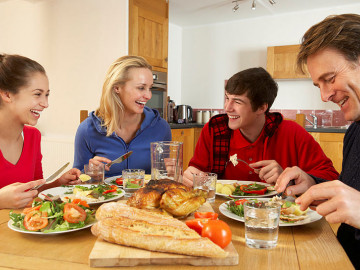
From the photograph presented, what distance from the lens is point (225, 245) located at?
876 millimetres

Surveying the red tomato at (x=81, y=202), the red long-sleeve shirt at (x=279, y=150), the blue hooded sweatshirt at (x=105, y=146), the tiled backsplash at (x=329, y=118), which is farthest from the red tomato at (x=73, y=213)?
the tiled backsplash at (x=329, y=118)

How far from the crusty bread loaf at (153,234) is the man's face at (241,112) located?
4.37 ft

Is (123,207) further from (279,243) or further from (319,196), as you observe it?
(319,196)

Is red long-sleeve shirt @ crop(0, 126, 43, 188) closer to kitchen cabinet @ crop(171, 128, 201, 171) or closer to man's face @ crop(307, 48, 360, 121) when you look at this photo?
man's face @ crop(307, 48, 360, 121)

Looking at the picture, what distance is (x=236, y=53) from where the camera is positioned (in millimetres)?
6121

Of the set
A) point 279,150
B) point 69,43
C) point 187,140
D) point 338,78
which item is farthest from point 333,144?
point 69,43

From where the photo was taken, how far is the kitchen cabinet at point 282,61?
520 cm

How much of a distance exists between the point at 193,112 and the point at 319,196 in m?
5.65

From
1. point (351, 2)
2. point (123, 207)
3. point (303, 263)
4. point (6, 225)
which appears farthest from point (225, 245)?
point (351, 2)

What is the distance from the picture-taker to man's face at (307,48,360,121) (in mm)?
1208

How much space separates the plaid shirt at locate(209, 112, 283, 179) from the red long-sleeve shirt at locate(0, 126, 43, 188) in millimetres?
1136

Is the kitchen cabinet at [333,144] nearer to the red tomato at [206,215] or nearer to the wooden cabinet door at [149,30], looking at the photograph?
the wooden cabinet door at [149,30]

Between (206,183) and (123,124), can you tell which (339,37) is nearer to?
(206,183)

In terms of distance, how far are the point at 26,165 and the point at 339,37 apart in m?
1.74
